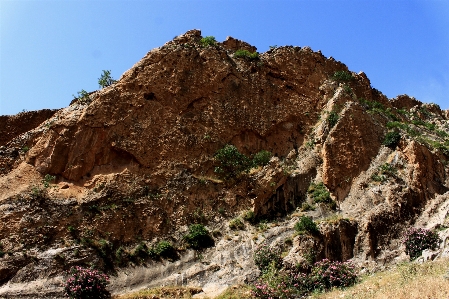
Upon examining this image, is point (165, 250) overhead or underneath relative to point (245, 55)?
underneath

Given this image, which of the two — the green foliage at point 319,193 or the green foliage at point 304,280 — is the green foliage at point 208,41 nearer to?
the green foliage at point 319,193

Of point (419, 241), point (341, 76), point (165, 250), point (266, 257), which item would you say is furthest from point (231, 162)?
point (341, 76)

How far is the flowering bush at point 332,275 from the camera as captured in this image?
1789 centimetres

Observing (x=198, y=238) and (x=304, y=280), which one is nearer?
(x=304, y=280)

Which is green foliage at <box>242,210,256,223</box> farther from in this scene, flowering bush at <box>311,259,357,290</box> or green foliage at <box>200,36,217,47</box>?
green foliage at <box>200,36,217,47</box>

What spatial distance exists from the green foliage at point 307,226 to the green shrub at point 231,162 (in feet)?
17.8

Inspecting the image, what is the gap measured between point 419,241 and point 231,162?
10.6 m

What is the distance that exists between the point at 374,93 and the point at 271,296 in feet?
75.6

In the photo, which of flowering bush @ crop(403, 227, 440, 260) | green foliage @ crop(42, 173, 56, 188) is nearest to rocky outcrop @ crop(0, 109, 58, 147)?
green foliage @ crop(42, 173, 56, 188)

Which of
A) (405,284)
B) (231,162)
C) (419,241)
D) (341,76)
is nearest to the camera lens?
(405,284)

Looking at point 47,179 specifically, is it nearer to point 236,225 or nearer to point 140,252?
point 140,252

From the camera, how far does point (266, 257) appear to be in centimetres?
2005

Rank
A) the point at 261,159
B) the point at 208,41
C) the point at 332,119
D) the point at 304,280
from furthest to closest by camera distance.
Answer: the point at 208,41 → the point at 332,119 → the point at 261,159 → the point at 304,280

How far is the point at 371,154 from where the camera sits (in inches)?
995
